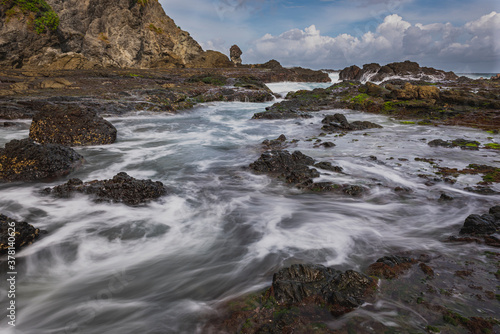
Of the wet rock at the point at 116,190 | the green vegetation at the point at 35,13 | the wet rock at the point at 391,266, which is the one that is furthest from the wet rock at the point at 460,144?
the green vegetation at the point at 35,13

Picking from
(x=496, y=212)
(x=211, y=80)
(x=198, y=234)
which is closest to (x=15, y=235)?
(x=198, y=234)

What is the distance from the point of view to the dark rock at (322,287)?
2.57 meters

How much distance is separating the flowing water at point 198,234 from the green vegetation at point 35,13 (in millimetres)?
44256

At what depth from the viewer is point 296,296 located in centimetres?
261

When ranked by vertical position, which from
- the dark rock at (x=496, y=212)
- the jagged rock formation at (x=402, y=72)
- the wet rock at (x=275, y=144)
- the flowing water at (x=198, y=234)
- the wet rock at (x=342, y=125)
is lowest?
the flowing water at (x=198, y=234)

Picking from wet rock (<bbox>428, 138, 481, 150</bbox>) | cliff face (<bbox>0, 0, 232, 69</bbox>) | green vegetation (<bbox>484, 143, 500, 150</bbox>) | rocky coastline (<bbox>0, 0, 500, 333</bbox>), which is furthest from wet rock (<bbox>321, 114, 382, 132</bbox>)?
cliff face (<bbox>0, 0, 232, 69</bbox>)

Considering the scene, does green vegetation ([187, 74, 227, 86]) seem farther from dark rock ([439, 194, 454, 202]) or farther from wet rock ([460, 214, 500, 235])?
wet rock ([460, 214, 500, 235])

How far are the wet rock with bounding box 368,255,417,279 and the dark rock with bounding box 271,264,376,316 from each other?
26 centimetres

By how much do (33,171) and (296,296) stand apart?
21.2 feet

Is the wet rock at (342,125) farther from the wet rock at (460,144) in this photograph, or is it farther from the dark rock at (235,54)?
the dark rock at (235,54)

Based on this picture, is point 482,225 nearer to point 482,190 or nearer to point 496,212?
point 496,212

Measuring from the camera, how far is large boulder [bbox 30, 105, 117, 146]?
28.6 ft

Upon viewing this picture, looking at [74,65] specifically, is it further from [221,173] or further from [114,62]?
[221,173]

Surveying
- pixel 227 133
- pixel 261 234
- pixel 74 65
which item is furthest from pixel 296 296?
pixel 74 65
